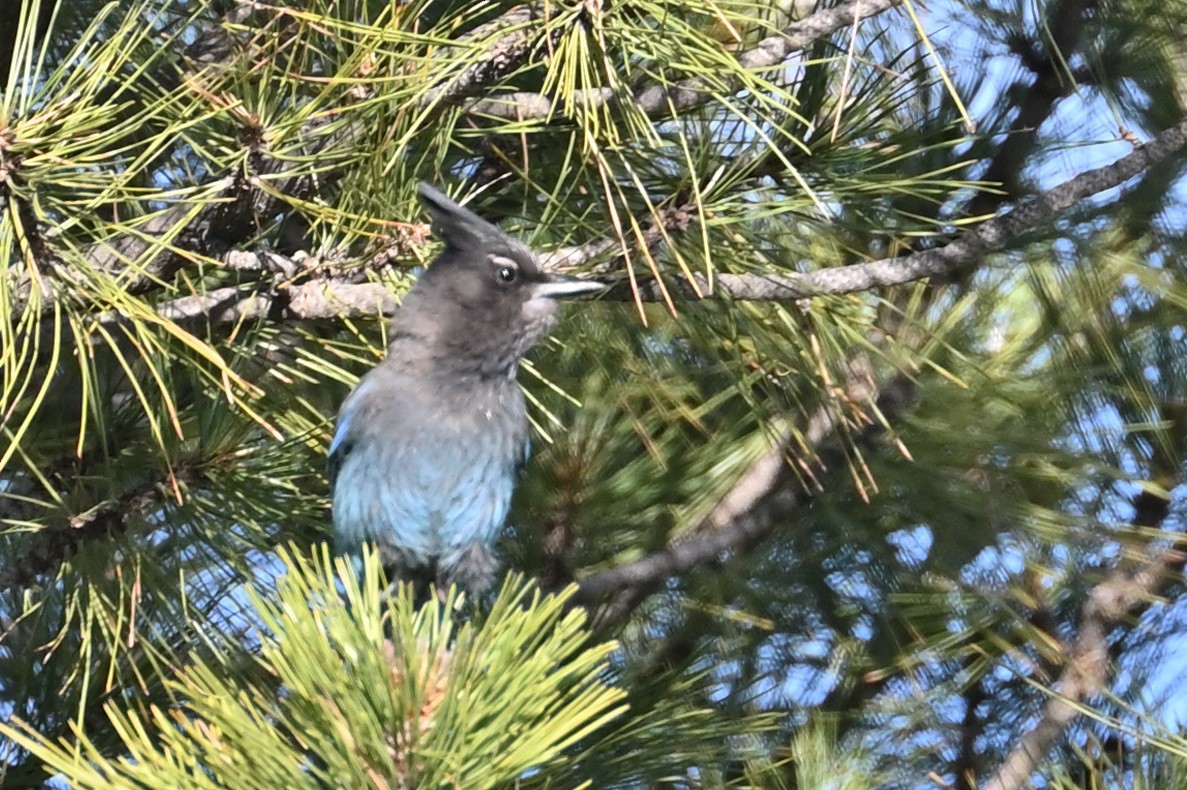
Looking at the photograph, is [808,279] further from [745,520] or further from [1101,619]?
[1101,619]

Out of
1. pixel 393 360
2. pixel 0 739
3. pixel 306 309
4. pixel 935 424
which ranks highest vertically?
pixel 306 309

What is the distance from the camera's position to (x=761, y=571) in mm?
3160

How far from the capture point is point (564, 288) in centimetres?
236

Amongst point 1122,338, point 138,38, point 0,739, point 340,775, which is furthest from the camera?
point 1122,338

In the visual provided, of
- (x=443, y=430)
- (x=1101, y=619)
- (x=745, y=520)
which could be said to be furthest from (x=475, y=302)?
(x=1101, y=619)

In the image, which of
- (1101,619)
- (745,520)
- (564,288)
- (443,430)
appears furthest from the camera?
(1101,619)

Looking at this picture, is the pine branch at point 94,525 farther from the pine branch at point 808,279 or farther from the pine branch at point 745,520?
the pine branch at point 745,520

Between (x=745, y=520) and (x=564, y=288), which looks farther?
(x=745, y=520)

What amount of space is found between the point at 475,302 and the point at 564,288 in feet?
0.88

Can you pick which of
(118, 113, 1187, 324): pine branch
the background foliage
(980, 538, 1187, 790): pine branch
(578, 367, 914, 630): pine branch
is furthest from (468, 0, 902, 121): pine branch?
(980, 538, 1187, 790): pine branch

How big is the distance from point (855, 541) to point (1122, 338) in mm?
667

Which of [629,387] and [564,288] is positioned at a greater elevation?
[564,288]

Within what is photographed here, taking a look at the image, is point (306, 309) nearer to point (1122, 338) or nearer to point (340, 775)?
point (340, 775)

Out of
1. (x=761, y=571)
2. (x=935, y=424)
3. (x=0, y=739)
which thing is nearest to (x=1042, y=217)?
(x=935, y=424)
